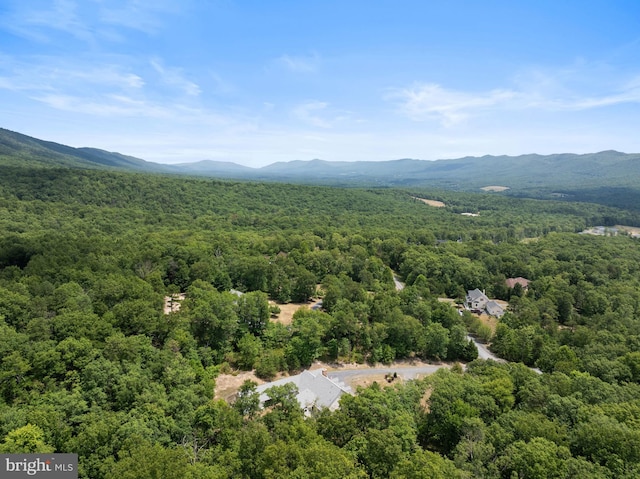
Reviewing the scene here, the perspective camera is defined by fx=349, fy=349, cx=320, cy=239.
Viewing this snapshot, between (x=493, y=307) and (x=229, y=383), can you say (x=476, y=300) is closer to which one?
(x=493, y=307)

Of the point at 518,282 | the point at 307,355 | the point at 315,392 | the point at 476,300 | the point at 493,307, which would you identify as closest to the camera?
the point at 315,392

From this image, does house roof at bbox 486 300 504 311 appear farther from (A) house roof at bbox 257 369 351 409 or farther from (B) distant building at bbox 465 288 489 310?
(A) house roof at bbox 257 369 351 409

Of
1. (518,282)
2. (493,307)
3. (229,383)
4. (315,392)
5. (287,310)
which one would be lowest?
(493,307)

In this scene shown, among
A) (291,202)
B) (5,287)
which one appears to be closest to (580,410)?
(5,287)

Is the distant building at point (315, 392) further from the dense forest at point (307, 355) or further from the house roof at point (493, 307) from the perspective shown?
the house roof at point (493, 307)

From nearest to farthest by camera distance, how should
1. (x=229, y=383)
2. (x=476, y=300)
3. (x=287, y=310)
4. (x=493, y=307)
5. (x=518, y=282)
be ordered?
1. (x=229, y=383)
2. (x=287, y=310)
3. (x=493, y=307)
4. (x=476, y=300)
5. (x=518, y=282)

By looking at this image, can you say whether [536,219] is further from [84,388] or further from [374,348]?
[84,388]

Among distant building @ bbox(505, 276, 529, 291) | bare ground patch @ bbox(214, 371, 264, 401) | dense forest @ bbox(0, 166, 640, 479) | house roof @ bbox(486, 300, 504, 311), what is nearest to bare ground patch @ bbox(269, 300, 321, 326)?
dense forest @ bbox(0, 166, 640, 479)

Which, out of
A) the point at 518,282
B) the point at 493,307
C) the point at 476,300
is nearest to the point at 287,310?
the point at 476,300
